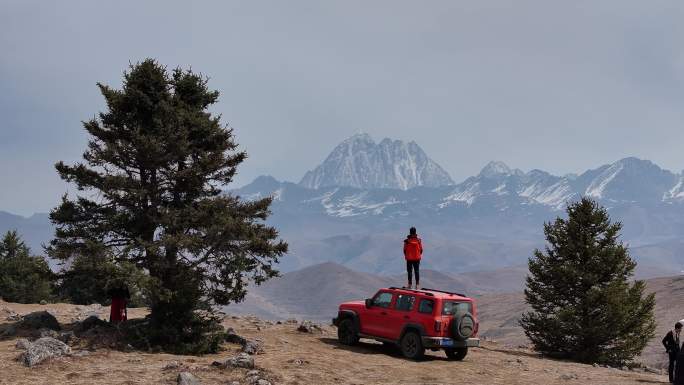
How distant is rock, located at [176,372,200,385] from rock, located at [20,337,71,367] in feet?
13.7

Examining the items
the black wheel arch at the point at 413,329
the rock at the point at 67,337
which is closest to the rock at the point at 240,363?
the rock at the point at 67,337


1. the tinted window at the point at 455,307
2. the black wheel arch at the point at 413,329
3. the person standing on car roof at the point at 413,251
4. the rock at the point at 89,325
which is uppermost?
the person standing on car roof at the point at 413,251

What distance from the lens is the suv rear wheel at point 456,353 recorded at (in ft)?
70.7

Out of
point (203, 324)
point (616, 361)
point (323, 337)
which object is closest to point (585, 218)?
point (616, 361)

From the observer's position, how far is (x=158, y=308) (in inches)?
752

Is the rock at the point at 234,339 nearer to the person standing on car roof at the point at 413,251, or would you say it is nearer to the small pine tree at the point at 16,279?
the person standing on car roof at the point at 413,251

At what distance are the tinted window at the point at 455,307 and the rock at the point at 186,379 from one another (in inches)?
363

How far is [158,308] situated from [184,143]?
5457 millimetres

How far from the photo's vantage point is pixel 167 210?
19.3 m

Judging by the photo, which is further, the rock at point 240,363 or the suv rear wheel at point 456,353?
the suv rear wheel at point 456,353

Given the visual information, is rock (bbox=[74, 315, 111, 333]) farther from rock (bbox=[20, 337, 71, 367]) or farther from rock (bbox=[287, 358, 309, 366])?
rock (bbox=[287, 358, 309, 366])

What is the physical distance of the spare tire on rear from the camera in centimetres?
2022

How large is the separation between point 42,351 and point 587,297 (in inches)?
878

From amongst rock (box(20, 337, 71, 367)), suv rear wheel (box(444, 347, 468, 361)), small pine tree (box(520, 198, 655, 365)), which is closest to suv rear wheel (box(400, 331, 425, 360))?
suv rear wheel (box(444, 347, 468, 361))
